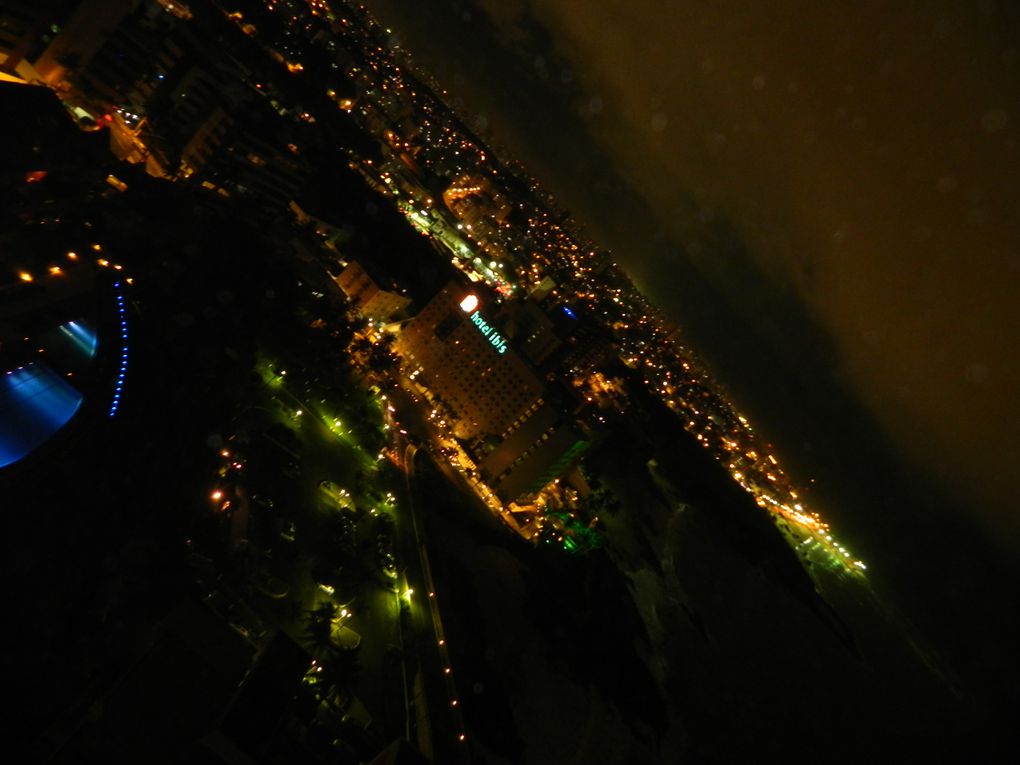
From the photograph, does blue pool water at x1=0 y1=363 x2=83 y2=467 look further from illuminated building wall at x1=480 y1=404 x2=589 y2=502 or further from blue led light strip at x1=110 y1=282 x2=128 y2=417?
illuminated building wall at x1=480 y1=404 x2=589 y2=502

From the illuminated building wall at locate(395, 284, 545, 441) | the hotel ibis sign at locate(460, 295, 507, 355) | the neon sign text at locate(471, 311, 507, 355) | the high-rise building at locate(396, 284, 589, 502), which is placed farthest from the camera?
the neon sign text at locate(471, 311, 507, 355)

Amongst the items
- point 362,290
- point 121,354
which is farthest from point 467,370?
point 121,354

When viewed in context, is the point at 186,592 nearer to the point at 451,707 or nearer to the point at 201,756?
the point at 201,756

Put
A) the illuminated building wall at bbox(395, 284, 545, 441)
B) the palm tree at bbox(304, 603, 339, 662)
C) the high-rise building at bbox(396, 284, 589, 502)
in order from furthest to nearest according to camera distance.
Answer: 1. the illuminated building wall at bbox(395, 284, 545, 441)
2. the high-rise building at bbox(396, 284, 589, 502)
3. the palm tree at bbox(304, 603, 339, 662)

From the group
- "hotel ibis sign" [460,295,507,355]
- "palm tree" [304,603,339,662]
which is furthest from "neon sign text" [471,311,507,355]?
"palm tree" [304,603,339,662]

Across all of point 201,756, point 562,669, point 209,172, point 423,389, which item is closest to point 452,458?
point 423,389

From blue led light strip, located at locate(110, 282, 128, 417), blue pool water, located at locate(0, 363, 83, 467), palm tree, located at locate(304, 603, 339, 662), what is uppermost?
blue led light strip, located at locate(110, 282, 128, 417)
